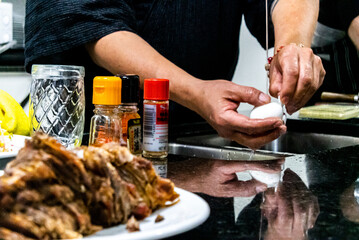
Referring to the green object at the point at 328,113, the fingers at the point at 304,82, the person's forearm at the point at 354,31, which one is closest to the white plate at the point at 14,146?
the fingers at the point at 304,82

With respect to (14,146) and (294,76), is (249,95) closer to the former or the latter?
(294,76)

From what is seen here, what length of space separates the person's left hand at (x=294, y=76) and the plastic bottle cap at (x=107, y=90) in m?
0.49

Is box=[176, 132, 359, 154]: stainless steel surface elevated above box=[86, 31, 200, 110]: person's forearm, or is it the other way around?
box=[86, 31, 200, 110]: person's forearm

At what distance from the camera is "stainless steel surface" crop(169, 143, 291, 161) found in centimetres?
139

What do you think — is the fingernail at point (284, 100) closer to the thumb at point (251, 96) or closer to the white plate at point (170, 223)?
the thumb at point (251, 96)

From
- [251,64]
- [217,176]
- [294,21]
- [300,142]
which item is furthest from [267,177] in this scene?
[251,64]

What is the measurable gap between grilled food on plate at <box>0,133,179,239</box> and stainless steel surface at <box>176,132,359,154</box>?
116cm

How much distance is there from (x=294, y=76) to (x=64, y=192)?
0.85 meters

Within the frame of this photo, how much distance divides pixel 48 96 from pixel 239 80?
120 inches

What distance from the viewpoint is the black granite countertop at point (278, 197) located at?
2.13ft

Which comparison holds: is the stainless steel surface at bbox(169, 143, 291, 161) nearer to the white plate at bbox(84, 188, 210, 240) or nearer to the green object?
the white plate at bbox(84, 188, 210, 240)

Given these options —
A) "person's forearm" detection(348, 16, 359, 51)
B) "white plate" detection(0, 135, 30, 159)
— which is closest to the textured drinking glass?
"white plate" detection(0, 135, 30, 159)

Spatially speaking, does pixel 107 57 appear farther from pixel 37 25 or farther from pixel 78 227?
pixel 78 227

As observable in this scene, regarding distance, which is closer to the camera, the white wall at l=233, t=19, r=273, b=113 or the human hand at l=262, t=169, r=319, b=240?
the human hand at l=262, t=169, r=319, b=240
